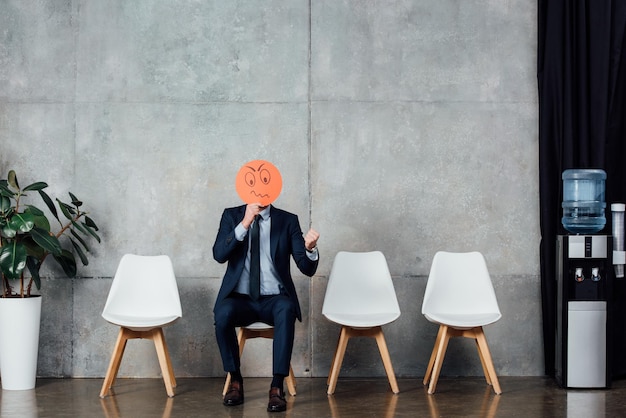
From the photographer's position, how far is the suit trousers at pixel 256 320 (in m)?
4.64

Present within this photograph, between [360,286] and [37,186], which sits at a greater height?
[37,186]

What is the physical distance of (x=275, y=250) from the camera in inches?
195

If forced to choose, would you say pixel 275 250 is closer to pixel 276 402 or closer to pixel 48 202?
pixel 276 402

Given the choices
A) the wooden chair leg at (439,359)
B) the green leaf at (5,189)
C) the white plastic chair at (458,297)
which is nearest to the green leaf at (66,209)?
the green leaf at (5,189)

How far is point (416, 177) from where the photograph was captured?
19.2ft

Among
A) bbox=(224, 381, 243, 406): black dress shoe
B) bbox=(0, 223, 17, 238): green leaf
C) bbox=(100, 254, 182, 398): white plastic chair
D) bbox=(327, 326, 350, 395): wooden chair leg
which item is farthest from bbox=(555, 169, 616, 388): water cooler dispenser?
bbox=(0, 223, 17, 238): green leaf

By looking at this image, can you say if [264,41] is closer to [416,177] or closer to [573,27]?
[416,177]

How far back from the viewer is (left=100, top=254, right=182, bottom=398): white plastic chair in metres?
5.02

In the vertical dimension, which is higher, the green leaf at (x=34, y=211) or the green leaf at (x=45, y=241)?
the green leaf at (x=34, y=211)

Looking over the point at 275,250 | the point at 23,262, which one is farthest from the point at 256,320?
the point at 23,262

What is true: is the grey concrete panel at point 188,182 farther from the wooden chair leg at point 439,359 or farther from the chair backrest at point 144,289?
the wooden chair leg at point 439,359

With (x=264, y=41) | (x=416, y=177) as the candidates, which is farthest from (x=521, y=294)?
(x=264, y=41)

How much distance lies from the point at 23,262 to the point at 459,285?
304 centimetres

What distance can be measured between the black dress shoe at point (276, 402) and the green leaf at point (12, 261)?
1.95 metres
